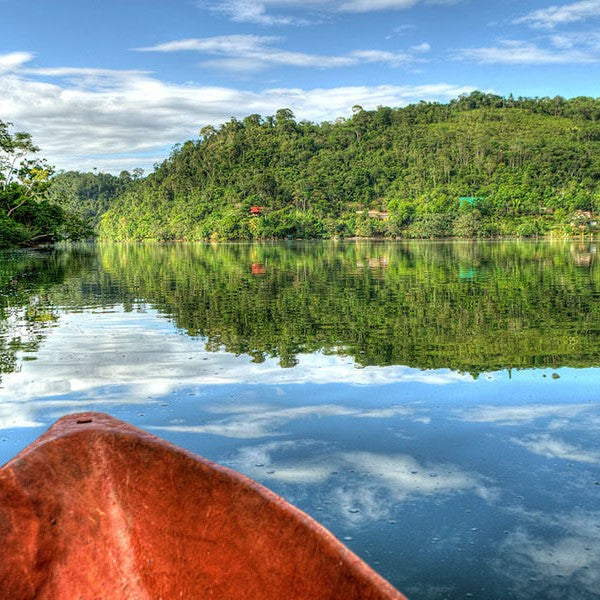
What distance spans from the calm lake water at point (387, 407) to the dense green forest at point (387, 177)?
2996 inches

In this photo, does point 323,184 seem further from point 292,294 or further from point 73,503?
point 73,503

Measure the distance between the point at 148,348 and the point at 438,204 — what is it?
8507cm

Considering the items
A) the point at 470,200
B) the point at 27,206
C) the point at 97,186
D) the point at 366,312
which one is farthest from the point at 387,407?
the point at 97,186

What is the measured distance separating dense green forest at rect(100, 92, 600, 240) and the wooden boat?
85873mm

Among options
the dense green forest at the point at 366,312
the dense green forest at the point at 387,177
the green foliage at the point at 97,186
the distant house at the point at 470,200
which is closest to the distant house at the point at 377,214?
the dense green forest at the point at 387,177

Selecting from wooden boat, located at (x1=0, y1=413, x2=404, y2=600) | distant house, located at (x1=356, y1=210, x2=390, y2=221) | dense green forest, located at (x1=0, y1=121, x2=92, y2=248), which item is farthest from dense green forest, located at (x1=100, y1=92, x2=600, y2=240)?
wooden boat, located at (x1=0, y1=413, x2=404, y2=600)

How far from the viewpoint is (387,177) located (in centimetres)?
11106

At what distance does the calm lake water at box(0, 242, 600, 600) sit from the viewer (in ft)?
12.9

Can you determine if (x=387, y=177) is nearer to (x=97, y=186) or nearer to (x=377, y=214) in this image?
(x=377, y=214)

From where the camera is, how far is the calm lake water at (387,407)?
3939 mm

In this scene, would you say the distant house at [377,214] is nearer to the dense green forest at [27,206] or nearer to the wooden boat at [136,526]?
the dense green forest at [27,206]

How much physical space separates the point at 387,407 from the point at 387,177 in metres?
107

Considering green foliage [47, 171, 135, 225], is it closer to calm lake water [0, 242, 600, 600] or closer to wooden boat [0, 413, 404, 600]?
calm lake water [0, 242, 600, 600]

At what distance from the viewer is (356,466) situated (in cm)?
516
